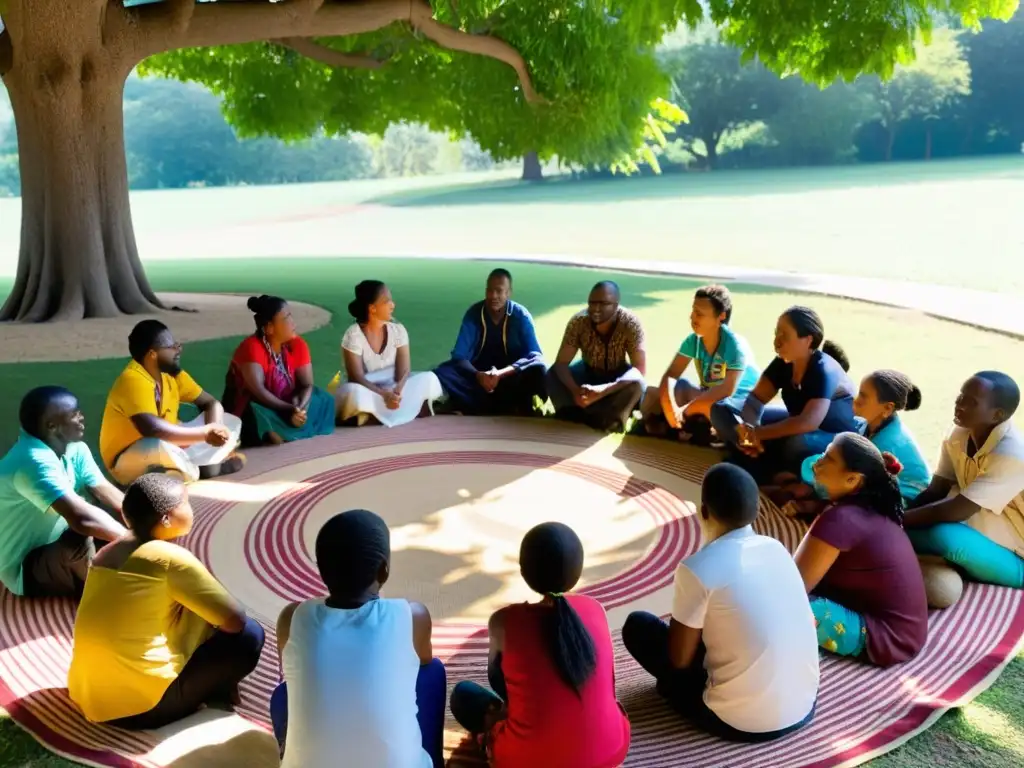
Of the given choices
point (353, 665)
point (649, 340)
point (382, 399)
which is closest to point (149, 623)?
point (353, 665)

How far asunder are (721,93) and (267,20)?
44273mm

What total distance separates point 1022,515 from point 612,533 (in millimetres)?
1978

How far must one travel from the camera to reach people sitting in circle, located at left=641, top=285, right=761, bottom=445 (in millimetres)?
6023

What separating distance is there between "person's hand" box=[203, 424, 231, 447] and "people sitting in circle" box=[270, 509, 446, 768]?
2908 mm

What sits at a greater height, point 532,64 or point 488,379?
point 532,64

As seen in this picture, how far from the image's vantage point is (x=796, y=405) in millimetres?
5391

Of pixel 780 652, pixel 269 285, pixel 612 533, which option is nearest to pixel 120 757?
pixel 780 652

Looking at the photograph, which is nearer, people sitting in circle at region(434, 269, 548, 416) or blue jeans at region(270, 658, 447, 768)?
blue jeans at region(270, 658, 447, 768)

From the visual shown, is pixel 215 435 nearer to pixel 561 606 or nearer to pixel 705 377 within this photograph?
pixel 705 377

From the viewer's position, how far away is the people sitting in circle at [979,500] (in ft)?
13.0

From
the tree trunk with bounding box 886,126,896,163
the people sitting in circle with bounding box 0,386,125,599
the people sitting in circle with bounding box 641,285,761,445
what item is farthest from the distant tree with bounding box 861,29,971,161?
the people sitting in circle with bounding box 0,386,125,599

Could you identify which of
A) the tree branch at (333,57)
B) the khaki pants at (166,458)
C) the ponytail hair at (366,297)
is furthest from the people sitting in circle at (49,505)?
the tree branch at (333,57)

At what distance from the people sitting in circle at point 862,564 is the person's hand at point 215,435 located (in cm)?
345

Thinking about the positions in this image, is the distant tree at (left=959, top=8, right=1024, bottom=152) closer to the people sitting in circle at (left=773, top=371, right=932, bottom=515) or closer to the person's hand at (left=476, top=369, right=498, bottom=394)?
the person's hand at (left=476, top=369, right=498, bottom=394)
